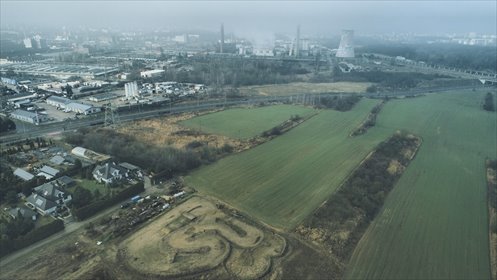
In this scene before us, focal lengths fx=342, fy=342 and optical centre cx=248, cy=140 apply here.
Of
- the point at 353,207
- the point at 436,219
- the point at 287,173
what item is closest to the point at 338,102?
the point at 287,173

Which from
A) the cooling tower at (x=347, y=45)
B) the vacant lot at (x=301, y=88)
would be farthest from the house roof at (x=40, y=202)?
the cooling tower at (x=347, y=45)

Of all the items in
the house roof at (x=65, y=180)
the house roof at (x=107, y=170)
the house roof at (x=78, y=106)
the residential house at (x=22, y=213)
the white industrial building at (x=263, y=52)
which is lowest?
the residential house at (x=22, y=213)

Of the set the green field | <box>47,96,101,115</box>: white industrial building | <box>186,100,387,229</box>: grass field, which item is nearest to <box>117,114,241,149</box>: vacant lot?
the green field

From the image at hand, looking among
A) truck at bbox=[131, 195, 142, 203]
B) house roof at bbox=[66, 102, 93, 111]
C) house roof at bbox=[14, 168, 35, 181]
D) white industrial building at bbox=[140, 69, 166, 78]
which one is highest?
white industrial building at bbox=[140, 69, 166, 78]

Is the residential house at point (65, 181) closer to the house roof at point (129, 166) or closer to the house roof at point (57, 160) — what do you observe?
the house roof at point (57, 160)

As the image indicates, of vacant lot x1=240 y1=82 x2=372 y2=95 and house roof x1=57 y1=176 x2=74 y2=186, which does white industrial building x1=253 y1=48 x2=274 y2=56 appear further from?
house roof x1=57 y1=176 x2=74 y2=186

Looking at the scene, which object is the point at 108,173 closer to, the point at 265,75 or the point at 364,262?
the point at 364,262

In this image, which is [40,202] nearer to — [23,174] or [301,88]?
[23,174]

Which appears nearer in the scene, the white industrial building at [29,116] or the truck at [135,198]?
the truck at [135,198]

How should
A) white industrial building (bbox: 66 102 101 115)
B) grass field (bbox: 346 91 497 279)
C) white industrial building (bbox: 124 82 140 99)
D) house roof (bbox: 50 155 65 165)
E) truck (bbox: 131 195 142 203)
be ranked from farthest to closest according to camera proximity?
1. white industrial building (bbox: 124 82 140 99)
2. white industrial building (bbox: 66 102 101 115)
3. house roof (bbox: 50 155 65 165)
4. truck (bbox: 131 195 142 203)
5. grass field (bbox: 346 91 497 279)
